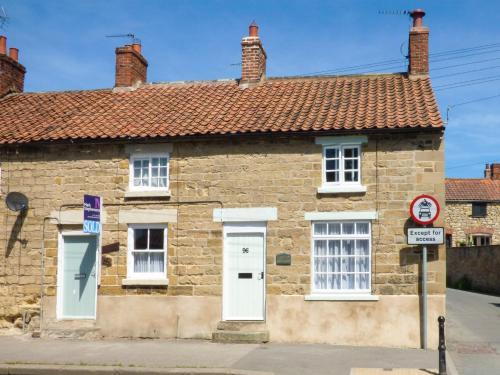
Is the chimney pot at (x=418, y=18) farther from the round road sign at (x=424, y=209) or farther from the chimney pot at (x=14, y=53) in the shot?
the chimney pot at (x=14, y=53)

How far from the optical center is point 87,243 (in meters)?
16.5

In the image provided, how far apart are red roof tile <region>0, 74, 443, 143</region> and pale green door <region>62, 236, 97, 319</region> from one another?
8.35 feet

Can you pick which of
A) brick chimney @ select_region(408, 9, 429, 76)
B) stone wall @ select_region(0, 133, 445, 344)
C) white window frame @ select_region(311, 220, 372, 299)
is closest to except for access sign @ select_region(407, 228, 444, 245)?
stone wall @ select_region(0, 133, 445, 344)

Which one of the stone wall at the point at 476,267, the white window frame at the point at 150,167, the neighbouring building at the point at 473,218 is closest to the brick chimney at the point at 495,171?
the neighbouring building at the point at 473,218

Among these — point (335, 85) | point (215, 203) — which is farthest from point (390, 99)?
point (215, 203)

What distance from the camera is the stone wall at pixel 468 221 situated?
4462 centimetres

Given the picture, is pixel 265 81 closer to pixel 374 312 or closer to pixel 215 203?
pixel 215 203

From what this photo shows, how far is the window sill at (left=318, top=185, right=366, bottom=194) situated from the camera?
15031 mm

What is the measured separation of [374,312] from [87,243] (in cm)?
682

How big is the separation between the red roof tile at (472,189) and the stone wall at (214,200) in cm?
3153

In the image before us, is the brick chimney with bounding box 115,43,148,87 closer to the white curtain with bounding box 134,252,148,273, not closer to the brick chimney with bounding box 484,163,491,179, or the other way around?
the white curtain with bounding box 134,252,148,273

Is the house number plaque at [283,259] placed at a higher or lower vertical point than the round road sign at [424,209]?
lower

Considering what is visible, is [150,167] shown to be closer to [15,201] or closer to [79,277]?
[79,277]

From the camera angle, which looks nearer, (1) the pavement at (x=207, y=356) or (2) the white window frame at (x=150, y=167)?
(1) the pavement at (x=207, y=356)
